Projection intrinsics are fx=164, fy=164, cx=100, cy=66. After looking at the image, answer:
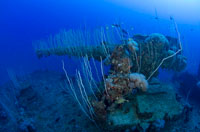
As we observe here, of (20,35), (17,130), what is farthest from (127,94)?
(20,35)

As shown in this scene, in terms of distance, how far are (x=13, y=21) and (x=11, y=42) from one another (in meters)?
11.5

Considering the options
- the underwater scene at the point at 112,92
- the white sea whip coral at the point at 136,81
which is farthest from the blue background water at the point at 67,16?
the white sea whip coral at the point at 136,81

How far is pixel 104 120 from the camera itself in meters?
4.39

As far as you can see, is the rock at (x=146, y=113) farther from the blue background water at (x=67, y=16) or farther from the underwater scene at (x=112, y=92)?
the blue background water at (x=67, y=16)

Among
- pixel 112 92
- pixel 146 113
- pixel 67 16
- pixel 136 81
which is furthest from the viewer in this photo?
pixel 67 16

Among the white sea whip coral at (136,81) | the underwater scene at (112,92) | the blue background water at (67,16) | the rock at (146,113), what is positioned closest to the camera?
the rock at (146,113)

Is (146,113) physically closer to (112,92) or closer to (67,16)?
(112,92)

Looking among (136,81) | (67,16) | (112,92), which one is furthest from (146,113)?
(67,16)

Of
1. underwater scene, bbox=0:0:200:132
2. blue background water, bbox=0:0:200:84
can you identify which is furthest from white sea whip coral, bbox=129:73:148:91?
blue background water, bbox=0:0:200:84

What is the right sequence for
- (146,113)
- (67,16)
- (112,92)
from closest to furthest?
(146,113) < (112,92) < (67,16)

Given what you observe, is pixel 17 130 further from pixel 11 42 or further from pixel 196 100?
pixel 11 42

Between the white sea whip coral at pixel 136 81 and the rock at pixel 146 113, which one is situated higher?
the white sea whip coral at pixel 136 81

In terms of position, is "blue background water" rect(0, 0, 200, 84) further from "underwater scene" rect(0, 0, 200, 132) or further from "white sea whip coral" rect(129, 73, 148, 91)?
"white sea whip coral" rect(129, 73, 148, 91)

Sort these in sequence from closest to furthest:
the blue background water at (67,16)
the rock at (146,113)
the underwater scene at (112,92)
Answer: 1. the rock at (146,113)
2. the underwater scene at (112,92)
3. the blue background water at (67,16)
